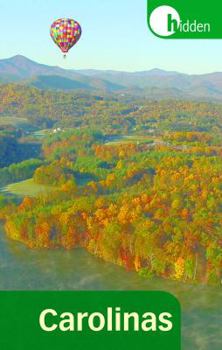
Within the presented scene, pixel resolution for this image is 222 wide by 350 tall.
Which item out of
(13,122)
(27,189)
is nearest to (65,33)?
(27,189)

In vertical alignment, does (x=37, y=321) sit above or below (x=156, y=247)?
above

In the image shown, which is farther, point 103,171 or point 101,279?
point 103,171

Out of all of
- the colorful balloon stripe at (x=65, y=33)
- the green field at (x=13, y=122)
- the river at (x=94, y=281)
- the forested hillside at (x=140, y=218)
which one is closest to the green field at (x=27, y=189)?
the forested hillside at (x=140, y=218)

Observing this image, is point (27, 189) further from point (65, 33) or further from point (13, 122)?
point (13, 122)

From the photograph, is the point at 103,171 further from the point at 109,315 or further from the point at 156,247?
the point at 109,315

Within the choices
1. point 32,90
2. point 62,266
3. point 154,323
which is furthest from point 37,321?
point 32,90

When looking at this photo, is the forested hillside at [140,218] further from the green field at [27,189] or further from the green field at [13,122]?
the green field at [13,122]

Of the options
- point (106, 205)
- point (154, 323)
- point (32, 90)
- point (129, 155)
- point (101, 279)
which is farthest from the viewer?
point (32, 90)
